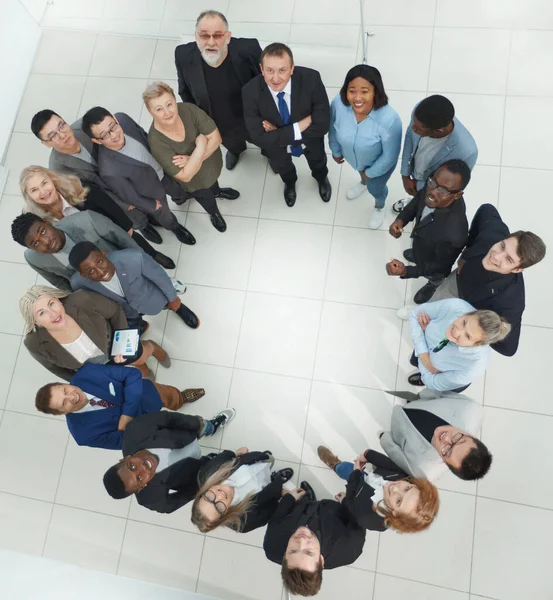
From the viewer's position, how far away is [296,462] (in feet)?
12.1

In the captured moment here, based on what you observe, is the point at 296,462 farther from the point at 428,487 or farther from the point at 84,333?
the point at 84,333

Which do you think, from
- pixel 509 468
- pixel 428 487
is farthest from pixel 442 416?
pixel 509 468

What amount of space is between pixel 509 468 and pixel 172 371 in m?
2.65

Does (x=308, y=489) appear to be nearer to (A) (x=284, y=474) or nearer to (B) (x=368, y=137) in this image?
(A) (x=284, y=474)

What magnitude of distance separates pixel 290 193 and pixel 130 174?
1.45 meters

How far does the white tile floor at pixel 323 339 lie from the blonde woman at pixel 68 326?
103 cm

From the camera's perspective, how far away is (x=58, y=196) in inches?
121

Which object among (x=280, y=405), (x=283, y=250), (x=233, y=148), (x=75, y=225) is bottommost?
(x=280, y=405)

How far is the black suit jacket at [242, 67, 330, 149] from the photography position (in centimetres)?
312

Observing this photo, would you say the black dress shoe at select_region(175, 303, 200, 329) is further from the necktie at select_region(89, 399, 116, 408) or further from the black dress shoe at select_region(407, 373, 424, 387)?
the black dress shoe at select_region(407, 373, 424, 387)

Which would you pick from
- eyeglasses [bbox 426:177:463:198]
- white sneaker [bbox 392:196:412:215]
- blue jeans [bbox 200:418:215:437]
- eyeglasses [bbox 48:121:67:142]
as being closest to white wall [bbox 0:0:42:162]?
eyeglasses [bbox 48:121:67:142]

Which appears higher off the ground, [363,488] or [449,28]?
[449,28]

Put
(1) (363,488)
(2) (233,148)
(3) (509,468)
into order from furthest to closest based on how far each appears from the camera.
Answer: (2) (233,148)
(3) (509,468)
(1) (363,488)

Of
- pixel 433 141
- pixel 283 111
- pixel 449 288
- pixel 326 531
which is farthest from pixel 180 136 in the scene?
pixel 326 531
